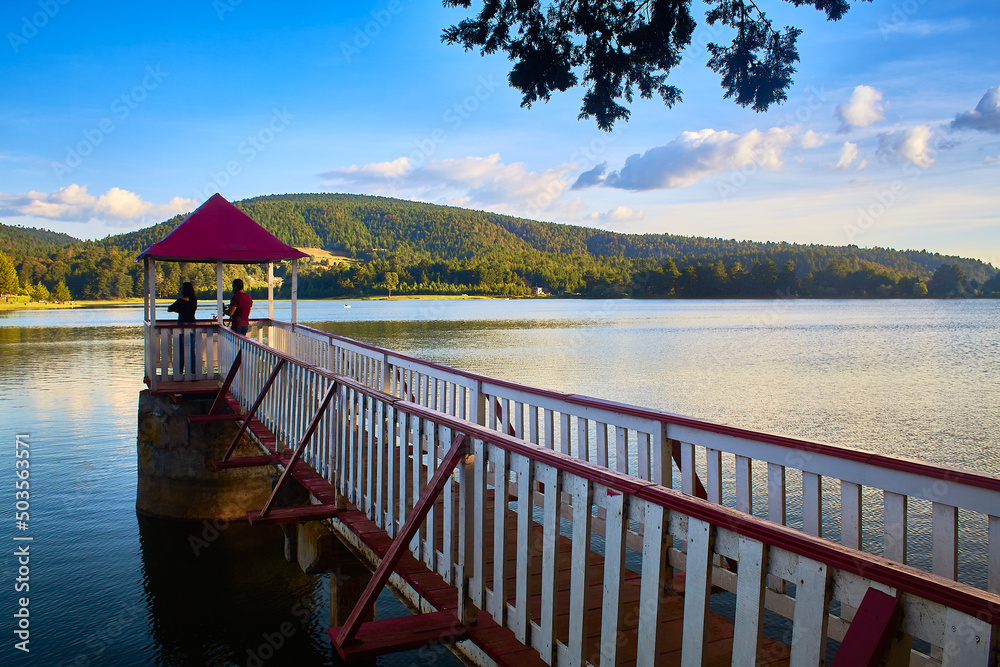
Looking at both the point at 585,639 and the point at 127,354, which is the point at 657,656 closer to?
the point at 585,639

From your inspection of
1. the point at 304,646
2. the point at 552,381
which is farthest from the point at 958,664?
the point at 552,381

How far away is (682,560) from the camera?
4.20 m

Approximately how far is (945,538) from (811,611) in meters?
1.68

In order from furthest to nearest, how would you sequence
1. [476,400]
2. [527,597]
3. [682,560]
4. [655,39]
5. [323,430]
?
1. [655,39]
2. [476,400]
3. [323,430]
4. [682,560]
5. [527,597]

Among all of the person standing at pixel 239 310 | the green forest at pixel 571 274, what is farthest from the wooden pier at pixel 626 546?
the green forest at pixel 571 274

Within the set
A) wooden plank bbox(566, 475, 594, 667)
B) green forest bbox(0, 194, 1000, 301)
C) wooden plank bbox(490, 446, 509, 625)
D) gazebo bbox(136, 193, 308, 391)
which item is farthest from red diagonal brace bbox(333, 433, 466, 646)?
green forest bbox(0, 194, 1000, 301)

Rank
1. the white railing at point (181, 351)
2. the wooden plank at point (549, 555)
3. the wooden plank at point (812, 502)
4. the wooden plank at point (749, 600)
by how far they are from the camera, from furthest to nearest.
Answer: the white railing at point (181, 351), the wooden plank at point (812, 502), the wooden plank at point (549, 555), the wooden plank at point (749, 600)

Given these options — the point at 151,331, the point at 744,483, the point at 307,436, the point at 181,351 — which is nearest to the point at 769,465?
the point at 744,483

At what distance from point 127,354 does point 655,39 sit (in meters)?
36.5

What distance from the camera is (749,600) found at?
2.05 metres

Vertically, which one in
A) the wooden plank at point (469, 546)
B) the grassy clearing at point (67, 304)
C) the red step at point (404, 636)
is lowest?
the grassy clearing at point (67, 304)

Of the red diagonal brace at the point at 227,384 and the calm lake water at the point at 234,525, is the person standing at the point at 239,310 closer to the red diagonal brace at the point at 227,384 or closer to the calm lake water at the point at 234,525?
the red diagonal brace at the point at 227,384

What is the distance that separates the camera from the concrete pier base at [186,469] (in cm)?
1127

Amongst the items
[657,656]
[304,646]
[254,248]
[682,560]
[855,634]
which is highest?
[254,248]
